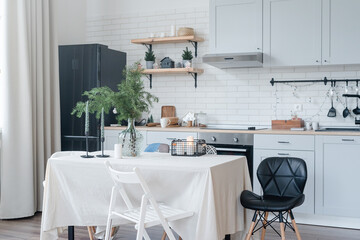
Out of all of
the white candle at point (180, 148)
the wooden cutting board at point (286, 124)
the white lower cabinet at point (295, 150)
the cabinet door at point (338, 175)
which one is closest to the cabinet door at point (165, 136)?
the white lower cabinet at point (295, 150)

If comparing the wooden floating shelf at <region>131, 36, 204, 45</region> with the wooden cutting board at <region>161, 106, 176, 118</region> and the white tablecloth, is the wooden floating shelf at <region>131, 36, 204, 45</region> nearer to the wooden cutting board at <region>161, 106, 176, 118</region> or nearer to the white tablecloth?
the wooden cutting board at <region>161, 106, 176, 118</region>

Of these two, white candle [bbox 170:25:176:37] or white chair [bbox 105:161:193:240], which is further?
white candle [bbox 170:25:176:37]

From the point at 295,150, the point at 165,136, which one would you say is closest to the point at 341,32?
the point at 295,150

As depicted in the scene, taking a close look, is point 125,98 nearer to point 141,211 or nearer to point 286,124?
point 141,211

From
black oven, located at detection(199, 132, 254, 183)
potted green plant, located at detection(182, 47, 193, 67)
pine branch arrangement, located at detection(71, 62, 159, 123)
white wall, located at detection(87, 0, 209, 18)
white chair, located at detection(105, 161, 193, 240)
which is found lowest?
white chair, located at detection(105, 161, 193, 240)

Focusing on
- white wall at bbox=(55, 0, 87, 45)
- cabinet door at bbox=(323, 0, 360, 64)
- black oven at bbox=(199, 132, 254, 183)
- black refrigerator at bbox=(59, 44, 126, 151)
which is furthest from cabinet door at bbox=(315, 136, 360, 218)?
white wall at bbox=(55, 0, 87, 45)

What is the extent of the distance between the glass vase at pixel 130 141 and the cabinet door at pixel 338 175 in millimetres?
2099

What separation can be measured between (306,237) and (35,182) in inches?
122

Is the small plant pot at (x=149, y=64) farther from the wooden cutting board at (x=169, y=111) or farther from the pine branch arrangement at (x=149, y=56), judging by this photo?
the wooden cutting board at (x=169, y=111)

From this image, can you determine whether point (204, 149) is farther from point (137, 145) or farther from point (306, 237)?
point (306, 237)

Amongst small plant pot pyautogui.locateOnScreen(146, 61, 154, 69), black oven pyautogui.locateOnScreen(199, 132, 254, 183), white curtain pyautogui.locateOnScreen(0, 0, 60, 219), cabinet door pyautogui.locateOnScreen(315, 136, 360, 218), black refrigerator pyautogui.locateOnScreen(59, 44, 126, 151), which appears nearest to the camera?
cabinet door pyautogui.locateOnScreen(315, 136, 360, 218)

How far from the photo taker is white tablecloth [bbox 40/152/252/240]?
3.37m

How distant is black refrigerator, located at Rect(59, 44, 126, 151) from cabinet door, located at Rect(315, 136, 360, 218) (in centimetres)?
274

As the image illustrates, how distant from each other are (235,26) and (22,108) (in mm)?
2653
